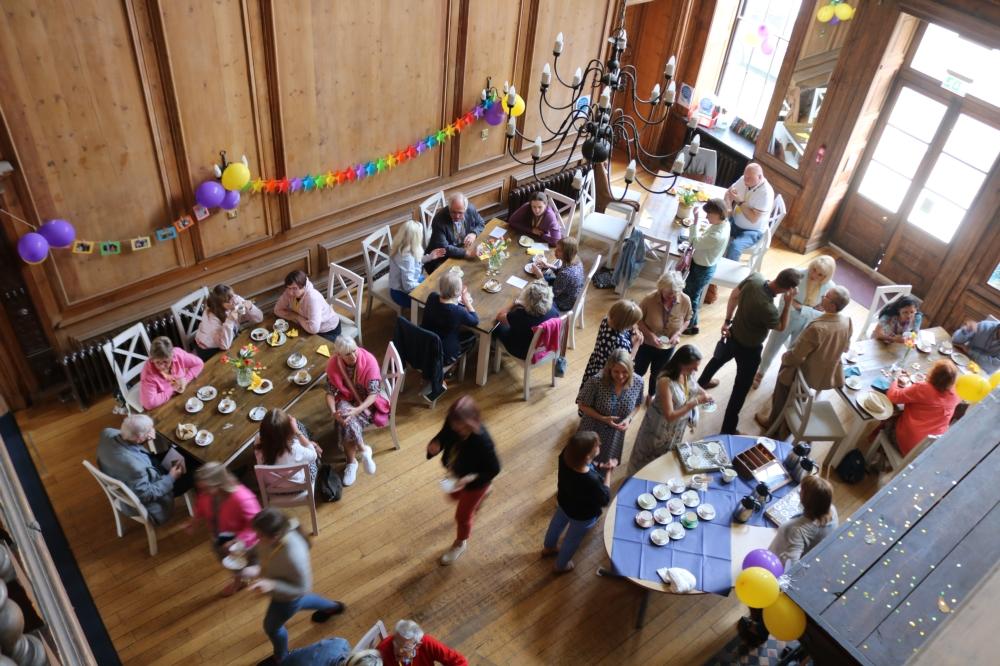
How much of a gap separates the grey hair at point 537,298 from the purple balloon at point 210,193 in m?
2.52

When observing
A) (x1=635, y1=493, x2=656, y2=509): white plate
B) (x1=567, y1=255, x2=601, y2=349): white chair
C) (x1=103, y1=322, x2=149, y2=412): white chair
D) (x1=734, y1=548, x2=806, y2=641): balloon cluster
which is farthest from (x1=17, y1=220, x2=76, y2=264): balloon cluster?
(x1=734, y1=548, x2=806, y2=641): balloon cluster

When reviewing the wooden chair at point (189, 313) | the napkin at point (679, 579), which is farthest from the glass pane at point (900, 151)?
the wooden chair at point (189, 313)

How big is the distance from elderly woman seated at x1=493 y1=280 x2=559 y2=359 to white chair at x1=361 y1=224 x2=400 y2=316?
3.84 feet

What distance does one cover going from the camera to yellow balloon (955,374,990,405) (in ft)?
17.9

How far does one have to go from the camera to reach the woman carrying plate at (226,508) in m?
4.41

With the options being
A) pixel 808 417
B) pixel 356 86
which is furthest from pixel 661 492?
pixel 356 86

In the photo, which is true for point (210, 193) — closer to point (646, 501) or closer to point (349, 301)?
point (349, 301)

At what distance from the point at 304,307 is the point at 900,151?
6.31 meters

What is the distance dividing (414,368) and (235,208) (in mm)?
1978

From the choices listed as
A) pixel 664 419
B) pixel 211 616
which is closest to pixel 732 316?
pixel 664 419

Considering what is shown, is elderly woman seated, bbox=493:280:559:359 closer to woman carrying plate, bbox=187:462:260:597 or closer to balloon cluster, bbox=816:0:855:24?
woman carrying plate, bbox=187:462:260:597

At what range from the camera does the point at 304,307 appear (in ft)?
19.6

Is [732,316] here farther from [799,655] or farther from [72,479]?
[72,479]

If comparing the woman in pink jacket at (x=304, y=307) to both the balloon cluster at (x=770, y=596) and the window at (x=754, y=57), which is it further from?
the window at (x=754, y=57)
